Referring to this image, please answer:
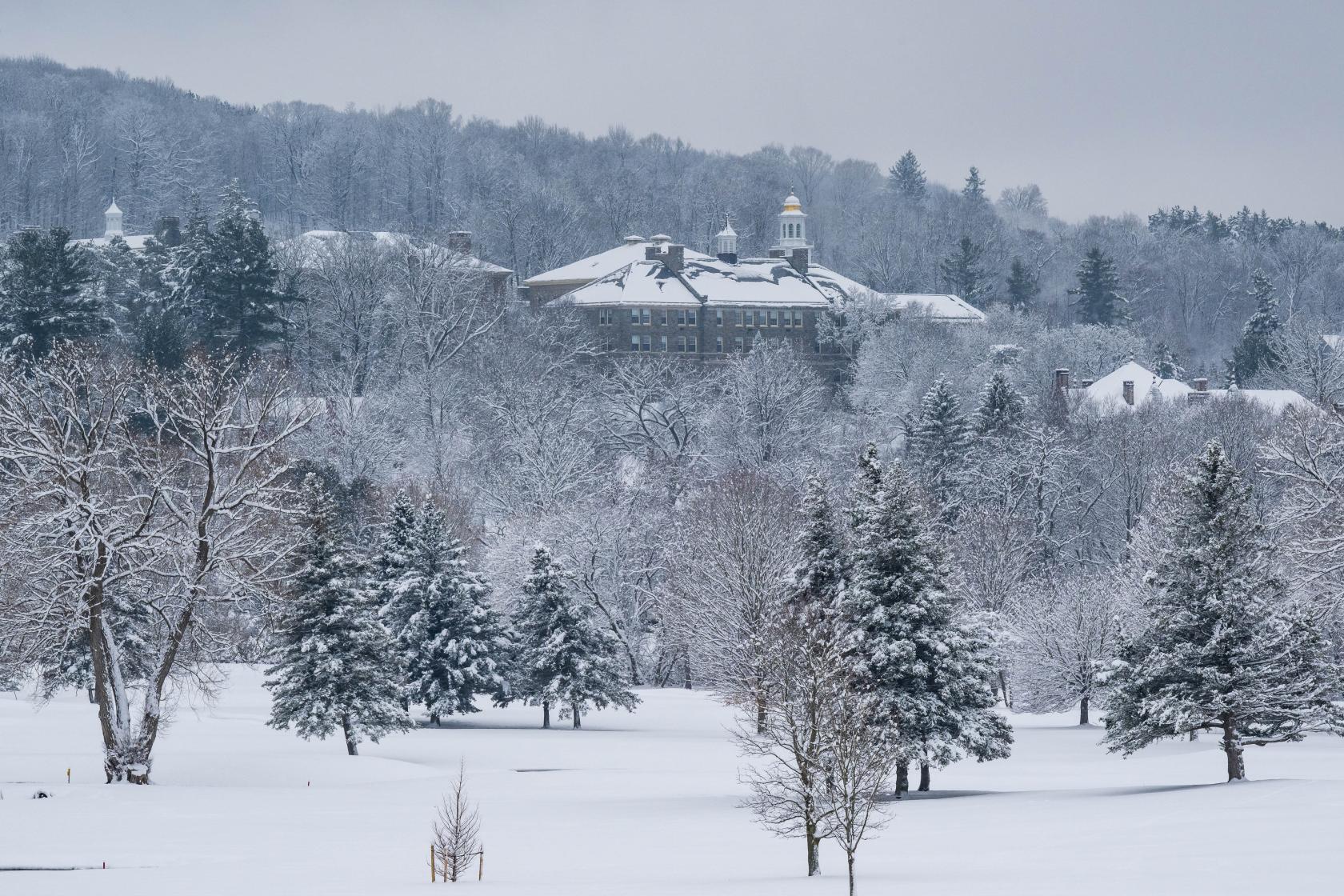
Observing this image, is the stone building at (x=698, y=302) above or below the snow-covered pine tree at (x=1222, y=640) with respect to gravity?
above

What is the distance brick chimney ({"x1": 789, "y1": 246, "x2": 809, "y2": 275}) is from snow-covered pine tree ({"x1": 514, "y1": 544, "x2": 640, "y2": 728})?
74.8 metres

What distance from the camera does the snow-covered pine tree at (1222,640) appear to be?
122 feet

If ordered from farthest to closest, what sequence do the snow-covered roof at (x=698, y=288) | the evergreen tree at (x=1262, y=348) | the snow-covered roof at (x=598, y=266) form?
the snow-covered roof at (x=598, y=266)
the evergreen tree at (x=1262, y=348)
the snow-covered roof at (x=698, y=288)

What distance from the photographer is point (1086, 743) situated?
55.5 m

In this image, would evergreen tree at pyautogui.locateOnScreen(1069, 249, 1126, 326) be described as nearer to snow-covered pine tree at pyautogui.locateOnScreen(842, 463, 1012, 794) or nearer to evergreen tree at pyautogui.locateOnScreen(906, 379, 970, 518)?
evergreen tree at pyautogui.locateOnScreen(906, 379, 970, 518)

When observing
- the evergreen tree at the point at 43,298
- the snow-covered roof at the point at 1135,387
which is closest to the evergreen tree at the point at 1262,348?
the snow-covered roof at the point at 1135,387

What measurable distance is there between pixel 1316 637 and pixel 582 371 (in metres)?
73.1

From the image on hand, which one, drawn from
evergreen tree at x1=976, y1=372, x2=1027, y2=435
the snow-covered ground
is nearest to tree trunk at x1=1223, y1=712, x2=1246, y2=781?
the snow-covered ground

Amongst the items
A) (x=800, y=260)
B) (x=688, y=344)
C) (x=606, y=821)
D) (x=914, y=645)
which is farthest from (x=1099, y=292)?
(x=606, y=821)

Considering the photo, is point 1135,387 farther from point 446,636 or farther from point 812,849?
point 812,849

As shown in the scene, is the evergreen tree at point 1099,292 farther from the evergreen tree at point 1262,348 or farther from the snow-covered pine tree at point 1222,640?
the snow-covered pine tree at point 1222,640

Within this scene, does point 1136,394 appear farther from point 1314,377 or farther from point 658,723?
point 658,723

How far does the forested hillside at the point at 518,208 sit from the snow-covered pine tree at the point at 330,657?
104152 mm

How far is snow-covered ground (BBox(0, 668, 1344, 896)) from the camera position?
27.5 meters
